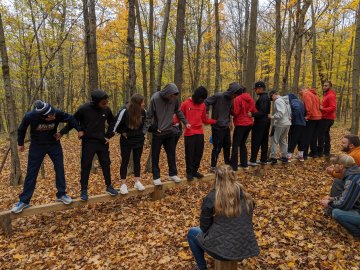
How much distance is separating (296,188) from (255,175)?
51.3 inches

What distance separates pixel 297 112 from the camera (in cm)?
812

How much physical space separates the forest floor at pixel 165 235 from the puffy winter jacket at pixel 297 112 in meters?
1.94

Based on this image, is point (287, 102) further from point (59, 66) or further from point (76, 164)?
point (59, 66)

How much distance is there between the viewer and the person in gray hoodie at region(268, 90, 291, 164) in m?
7.61

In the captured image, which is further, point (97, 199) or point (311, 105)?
point (311, 105)

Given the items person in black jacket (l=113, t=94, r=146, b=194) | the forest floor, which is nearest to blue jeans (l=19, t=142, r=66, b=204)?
the forest floor

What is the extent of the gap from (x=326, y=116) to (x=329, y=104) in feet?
1.37

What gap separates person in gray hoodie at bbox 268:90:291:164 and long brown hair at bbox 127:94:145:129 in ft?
12.3

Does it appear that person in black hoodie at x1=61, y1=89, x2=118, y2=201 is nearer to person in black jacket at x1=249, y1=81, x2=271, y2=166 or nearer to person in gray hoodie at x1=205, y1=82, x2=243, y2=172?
person in gray hoodie at x1=205, y1=82, x2=243, y2=172

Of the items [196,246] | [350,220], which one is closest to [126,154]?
[196,246]

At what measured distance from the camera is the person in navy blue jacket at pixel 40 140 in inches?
196

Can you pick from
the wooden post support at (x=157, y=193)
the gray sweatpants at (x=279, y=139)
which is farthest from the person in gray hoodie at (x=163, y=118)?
the gray sweatpants at (x=279, y=139)

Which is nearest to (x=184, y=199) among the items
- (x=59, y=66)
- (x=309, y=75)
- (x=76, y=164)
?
(x=76, y=164)

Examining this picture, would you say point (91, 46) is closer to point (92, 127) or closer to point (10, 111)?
point (10, 111)
